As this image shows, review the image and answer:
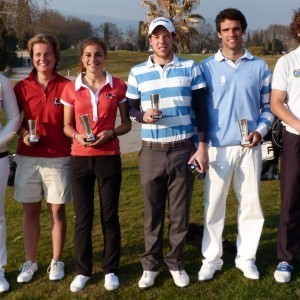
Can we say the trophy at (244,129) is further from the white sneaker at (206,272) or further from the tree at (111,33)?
the tree at (111,33)

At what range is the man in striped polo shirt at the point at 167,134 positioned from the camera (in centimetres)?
409

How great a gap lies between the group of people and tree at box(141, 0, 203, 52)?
50.6 ft

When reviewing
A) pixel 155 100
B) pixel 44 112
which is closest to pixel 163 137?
pixel 155 100

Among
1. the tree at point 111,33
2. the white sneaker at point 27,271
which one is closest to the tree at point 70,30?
the tree at point 111,33

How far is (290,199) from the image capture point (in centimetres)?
432

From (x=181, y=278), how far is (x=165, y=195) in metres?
0.77

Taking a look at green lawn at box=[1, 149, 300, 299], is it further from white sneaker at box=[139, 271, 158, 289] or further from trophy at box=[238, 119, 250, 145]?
trophy at box=[238, 119, 250, 145]

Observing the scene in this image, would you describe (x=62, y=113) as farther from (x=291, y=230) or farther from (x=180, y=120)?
(x=291, y=230)

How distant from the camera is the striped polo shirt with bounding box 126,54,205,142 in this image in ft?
13.4

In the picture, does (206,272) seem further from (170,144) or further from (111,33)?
(111,33)

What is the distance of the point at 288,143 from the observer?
4.25 metres

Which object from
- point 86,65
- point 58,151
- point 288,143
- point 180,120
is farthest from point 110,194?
point 288,143

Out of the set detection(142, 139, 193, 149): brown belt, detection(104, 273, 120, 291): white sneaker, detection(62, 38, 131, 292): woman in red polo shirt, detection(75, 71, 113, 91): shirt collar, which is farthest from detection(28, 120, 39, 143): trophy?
detection(104, 273, 120, 291): white sneaker

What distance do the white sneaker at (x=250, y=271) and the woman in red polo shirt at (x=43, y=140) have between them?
1.78 m
